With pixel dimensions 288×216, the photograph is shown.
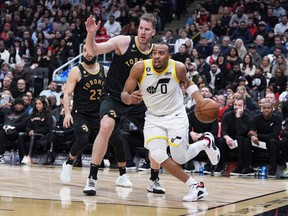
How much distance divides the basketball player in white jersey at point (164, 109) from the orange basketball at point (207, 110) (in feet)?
0.40

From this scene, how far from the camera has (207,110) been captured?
8547 millimetres

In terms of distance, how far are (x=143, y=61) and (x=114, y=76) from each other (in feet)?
3.10

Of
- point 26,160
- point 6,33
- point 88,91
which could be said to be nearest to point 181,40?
point 26,160

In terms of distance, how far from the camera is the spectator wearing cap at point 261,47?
62.9ft

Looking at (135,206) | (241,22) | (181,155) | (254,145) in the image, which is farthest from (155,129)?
(241,22)

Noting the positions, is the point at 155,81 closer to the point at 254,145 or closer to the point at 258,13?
the point at 254,145

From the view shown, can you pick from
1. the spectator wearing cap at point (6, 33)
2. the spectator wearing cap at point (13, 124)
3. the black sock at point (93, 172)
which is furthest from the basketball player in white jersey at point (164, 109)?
the spectator wearing cap at point (6, 33)

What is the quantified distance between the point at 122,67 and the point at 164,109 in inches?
43.0

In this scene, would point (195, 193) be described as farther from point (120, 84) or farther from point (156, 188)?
point (120, 84)

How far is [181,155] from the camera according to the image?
861 centimetres

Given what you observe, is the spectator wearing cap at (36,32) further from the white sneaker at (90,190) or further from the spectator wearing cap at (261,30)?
the white sneaker at (90,190)

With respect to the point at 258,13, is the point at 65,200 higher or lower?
lower

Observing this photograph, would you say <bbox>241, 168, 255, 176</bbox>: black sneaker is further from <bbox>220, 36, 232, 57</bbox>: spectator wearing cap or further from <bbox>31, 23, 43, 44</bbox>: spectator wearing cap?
<bbox>31, 23, 43, 44</bbox>: spectator wearing cap

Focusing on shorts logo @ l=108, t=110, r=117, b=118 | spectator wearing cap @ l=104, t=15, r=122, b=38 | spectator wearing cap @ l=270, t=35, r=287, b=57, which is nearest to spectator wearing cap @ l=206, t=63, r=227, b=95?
spectator wearing cap @ l=270, t=35, r=287, b=57
